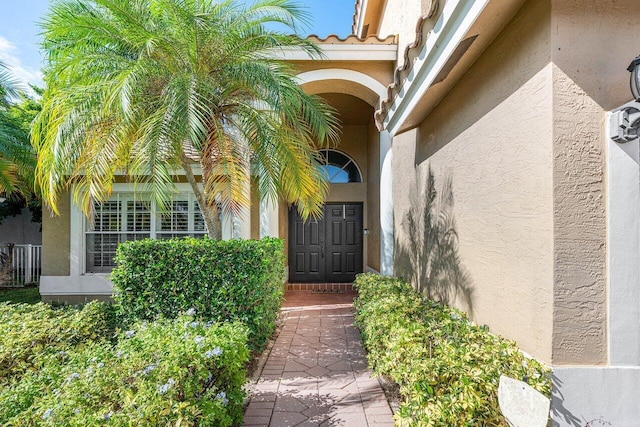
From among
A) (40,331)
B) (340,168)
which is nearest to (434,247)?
(40,331)

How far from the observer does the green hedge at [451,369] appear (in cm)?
250

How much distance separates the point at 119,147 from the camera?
5293mm

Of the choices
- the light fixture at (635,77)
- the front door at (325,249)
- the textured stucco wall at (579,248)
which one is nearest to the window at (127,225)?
the front door at (325,249)

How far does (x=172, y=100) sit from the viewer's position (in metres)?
4.69

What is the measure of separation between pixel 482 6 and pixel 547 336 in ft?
9.25

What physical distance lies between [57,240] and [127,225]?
1.98 m

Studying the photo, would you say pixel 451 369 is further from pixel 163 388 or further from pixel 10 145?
pixel 10 145

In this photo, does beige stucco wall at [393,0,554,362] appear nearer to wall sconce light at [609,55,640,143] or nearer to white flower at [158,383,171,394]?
wall sconce light at [609,55,640,143]

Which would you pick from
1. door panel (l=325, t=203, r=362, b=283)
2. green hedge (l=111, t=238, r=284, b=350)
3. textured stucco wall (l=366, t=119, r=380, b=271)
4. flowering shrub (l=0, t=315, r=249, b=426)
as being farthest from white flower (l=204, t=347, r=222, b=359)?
door panel (l=325, t=203, r=362, b=283)

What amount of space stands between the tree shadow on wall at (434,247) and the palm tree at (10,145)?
998 cm

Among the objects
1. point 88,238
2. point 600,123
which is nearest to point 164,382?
point 600,123

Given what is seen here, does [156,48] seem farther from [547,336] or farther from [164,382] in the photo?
[547,336]

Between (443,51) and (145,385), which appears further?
(443,51)

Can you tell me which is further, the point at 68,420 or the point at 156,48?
the point at 156,48
